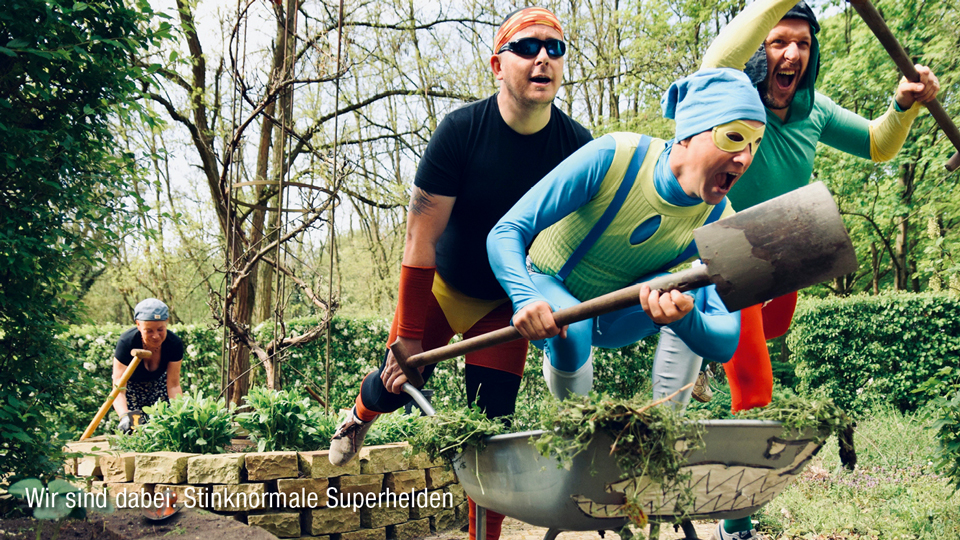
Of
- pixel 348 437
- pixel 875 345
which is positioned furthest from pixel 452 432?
pixel 875 345

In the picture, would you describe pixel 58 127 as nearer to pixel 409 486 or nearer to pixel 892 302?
pixel 409 486

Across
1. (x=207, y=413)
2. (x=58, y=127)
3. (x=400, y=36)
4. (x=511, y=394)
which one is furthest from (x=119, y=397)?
(x=400, y=36)

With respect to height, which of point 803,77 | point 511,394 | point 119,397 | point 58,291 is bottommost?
point 119,397

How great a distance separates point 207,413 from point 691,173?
11.5 feet

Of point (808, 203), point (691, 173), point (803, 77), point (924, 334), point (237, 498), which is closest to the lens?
point (808, 203)

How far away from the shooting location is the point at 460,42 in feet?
33.2

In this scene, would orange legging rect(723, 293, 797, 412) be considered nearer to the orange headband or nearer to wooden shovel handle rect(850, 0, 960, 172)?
wooden shovel handle rect(850, 0, 960, 172)

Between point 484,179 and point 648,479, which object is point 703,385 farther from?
point 648,479

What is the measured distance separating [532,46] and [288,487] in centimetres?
293

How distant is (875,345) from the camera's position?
24.8ft

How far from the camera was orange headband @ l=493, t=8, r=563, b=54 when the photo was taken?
1.91 metres

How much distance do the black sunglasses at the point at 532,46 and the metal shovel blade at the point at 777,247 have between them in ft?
2.90

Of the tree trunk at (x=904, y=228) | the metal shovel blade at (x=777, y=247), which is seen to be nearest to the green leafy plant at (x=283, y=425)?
the metal shovel blade at (x=777, y=247)

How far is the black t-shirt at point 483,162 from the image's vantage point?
2.05m
